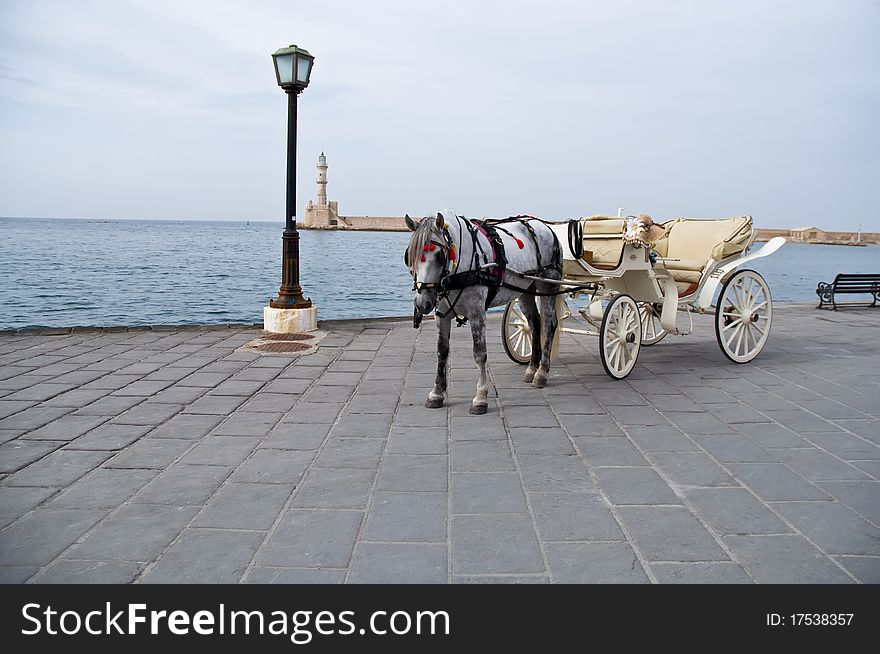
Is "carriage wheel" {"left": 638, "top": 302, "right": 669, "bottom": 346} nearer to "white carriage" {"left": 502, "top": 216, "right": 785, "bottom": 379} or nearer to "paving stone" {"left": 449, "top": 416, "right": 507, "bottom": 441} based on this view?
"white carriage" {"left": 502, "top": 216, "right": 785, "bottom": 379}

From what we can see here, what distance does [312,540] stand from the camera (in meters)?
3.08

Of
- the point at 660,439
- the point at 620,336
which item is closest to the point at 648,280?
the point at 620,336

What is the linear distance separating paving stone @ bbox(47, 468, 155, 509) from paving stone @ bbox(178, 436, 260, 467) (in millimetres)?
310

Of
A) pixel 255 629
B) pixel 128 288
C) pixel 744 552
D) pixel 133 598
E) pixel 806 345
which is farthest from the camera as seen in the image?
pixel 128 288

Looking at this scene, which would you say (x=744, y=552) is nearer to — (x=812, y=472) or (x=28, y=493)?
(x=812, y=472)

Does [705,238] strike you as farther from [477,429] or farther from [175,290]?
[175,290]

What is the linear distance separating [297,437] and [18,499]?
1.59m

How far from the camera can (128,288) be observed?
1023 inches

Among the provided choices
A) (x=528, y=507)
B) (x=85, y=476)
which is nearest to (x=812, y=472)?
(x=528, y=507)

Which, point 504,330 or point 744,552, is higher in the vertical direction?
point 504,330

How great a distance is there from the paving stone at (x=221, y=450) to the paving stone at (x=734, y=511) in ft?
8.30

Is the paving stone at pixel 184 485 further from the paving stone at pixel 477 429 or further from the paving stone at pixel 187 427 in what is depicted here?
the paving stone at pixel 477 429

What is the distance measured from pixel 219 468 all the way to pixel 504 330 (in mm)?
3598

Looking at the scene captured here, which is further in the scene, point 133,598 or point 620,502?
point 620,502
